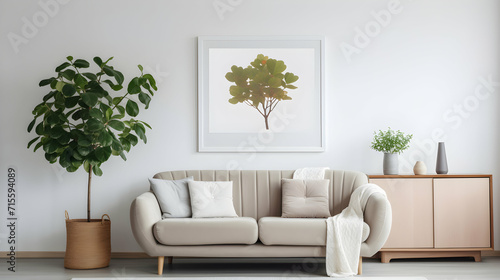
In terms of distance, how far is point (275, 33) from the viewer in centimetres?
543

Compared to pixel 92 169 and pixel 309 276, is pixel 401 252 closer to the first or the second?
pixel 309 276

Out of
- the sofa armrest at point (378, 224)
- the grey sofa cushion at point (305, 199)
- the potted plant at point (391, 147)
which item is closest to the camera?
the sofa armrest at point (378, 224)

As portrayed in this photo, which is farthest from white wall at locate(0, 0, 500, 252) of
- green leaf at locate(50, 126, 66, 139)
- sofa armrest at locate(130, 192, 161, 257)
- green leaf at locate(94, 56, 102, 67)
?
sofa armrest at locate(130, 192, 161, 257)

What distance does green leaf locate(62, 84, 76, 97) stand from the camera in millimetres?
4617

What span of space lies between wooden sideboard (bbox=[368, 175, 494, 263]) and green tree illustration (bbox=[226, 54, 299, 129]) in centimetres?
123

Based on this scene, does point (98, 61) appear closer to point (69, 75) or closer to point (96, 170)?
point (69, 75)

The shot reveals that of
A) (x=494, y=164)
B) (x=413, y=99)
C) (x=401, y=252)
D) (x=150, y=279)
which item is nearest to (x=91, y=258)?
(x=150, y=279)

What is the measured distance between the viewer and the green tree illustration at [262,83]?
212 inches

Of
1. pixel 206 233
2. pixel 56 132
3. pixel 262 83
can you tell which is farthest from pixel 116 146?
pixel 262 83

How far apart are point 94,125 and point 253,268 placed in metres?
1.83

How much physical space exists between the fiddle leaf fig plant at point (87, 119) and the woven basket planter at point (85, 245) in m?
0.19

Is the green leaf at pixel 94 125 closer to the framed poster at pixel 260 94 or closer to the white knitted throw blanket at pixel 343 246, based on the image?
the framed poster at pixel 260 94

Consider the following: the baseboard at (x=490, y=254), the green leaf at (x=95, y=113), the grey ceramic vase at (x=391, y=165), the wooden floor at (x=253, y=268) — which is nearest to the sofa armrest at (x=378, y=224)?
the wooden floor at (x=253, y=268)

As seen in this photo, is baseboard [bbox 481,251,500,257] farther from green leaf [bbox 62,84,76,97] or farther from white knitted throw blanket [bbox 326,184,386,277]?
green leaf [bbox 62,84,76,97]
